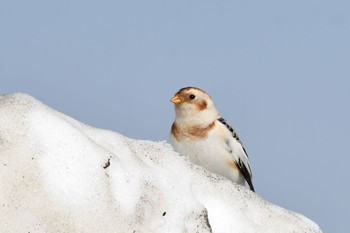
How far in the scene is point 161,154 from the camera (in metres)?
8.20

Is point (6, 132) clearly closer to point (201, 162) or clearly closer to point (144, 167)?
point (144, 167)

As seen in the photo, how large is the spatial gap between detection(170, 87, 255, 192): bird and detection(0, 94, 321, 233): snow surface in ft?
12.4

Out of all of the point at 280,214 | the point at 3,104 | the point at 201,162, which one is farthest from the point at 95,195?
the point at 201,162

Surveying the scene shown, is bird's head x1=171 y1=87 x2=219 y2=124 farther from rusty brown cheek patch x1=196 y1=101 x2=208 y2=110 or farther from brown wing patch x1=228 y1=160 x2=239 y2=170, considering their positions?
brown wing patch x1=228 y1=160 x2=239 y2=170

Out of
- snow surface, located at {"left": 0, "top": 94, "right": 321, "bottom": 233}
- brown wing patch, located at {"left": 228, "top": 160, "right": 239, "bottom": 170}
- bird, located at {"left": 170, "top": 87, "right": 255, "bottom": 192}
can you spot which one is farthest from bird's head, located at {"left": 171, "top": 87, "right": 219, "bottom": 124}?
snow surface, located at {"left": 0, "top": 94, "right": 321, "bottom": 233}

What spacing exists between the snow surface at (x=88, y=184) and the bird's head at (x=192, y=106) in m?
3.90

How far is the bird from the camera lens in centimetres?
1201

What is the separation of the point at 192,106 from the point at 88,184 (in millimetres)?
5139

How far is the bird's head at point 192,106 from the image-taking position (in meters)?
12.1

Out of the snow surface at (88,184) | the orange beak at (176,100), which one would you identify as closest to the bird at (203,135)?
the orange beak at (176,100)

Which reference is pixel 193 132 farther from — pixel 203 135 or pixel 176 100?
pixel 176 100

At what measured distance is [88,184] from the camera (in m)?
7.10

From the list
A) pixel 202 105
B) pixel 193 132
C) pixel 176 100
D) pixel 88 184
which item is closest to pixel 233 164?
pixel 193 132

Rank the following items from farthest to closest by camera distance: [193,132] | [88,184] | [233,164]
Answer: [233,164] → [193,132] → [88,184]
